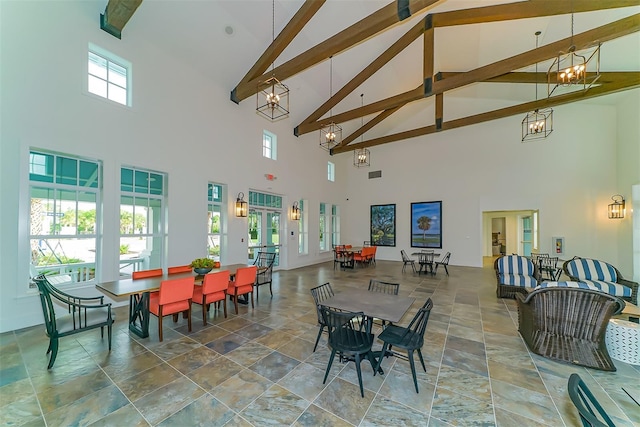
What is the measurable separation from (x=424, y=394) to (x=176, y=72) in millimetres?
7262

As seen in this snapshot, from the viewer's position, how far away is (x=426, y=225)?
410 inches

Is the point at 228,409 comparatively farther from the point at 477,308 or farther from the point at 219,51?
the point at 219,51

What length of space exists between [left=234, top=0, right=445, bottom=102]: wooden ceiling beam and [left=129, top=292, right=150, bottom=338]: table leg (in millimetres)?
5143

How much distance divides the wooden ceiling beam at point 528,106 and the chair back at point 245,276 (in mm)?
7222

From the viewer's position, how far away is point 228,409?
214 centimetres

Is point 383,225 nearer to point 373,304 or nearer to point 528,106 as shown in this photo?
point 528,106

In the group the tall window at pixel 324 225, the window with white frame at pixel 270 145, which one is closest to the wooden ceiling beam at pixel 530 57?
the window with white frame at pixel 270 145

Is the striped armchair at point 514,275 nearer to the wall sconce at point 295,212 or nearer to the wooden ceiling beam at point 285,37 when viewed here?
the wall sconce at point 295,212

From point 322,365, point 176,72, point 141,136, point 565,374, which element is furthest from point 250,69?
point 565,374

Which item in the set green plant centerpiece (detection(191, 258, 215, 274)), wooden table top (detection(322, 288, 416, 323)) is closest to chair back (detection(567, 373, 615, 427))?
wooden table top (detection(322, 288, 416, 323))

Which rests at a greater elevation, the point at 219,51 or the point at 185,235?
the point at 219,51

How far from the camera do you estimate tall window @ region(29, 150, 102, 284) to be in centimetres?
391

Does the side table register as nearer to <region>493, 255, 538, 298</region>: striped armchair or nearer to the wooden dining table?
<region>493, 255, 538, 298</region>: striped armchair

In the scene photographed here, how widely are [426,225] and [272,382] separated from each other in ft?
31.0
